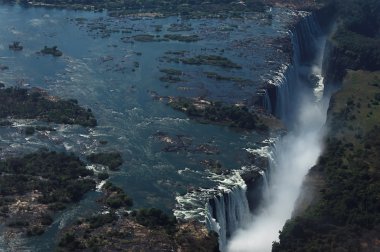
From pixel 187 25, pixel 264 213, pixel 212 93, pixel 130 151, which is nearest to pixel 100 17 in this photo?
pixel 187 25

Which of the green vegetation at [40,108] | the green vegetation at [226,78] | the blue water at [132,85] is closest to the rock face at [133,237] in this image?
the blue water at [132,85]

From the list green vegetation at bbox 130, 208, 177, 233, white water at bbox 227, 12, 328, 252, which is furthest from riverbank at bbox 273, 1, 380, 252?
green vegetation at bbox 130, 208, 177, 233

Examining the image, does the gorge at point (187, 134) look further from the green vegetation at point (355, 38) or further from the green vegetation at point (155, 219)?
the green vegetation at point (355, 38)

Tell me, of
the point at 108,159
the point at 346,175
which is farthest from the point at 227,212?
the point at 108,159

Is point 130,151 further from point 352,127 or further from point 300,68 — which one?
point 300,68

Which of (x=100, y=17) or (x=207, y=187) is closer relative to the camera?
(x=207, y=187)

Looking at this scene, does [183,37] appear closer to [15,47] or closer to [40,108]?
[15,47]
